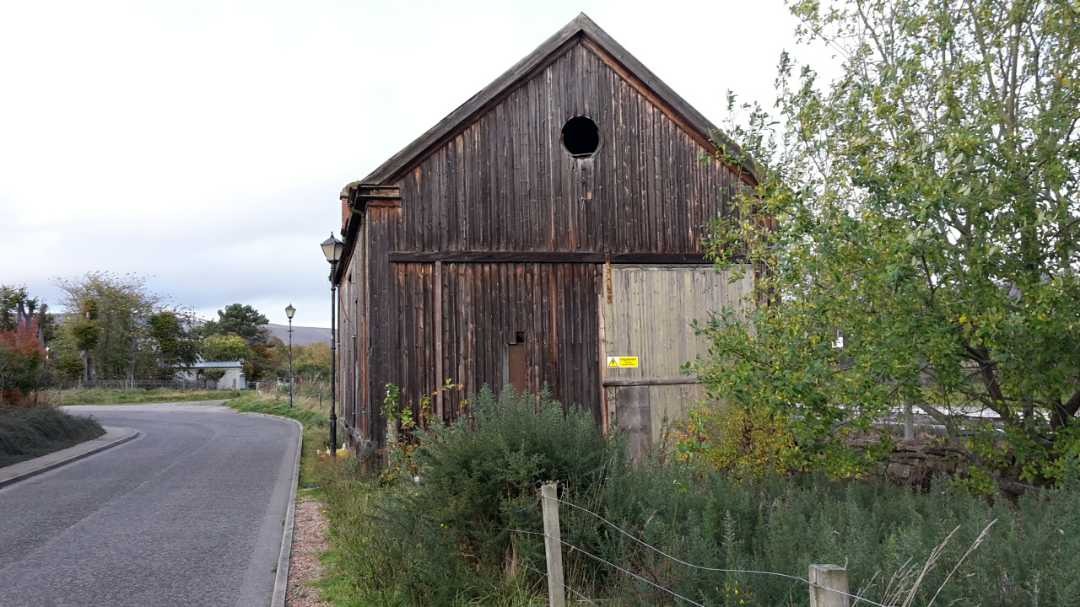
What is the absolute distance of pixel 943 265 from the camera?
21.3ft

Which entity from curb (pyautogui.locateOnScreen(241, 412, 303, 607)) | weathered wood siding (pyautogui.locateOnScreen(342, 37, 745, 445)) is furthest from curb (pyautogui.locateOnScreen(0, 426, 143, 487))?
weathered wood siding (pyautogui.locateOnScreen(342, 37, 745, 445))

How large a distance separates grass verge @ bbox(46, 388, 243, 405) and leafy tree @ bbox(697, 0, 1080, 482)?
55.4m

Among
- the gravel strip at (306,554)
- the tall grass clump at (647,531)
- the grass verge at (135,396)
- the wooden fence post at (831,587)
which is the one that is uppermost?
the wooden fence post at (831,587)

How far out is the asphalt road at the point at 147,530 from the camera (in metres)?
8.06

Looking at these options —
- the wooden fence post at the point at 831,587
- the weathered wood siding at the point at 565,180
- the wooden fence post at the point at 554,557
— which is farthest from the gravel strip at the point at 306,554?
the wooden fence post at the point at 831,587

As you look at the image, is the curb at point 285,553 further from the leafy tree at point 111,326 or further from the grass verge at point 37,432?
the leafy tree at point 111,326

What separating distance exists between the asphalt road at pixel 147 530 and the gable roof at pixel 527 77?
5.28 metres

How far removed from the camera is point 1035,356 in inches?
253

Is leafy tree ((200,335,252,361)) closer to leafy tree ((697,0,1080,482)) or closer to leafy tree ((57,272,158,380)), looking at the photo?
leafy tree ((57,272,158,380))

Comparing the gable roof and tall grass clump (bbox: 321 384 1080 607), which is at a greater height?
the gable roof

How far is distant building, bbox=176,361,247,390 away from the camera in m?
80.4

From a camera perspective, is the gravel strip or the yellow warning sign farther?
the yellow warning sign

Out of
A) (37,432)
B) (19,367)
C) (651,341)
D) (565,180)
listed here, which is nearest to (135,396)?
(19,367)

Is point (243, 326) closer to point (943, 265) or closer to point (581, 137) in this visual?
point (581, 137)
